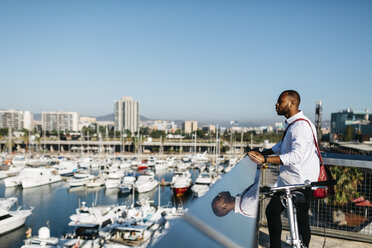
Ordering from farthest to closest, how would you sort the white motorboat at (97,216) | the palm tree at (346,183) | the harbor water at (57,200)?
the white motorboat at (97,216) → the harbor water at (57,200) → the palm tree at (346,183)

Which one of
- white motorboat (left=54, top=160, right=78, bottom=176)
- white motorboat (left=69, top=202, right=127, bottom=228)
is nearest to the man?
white motorboat (left=69, top=202, right=127, bottom=228)

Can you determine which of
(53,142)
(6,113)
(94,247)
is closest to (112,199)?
(94,247)

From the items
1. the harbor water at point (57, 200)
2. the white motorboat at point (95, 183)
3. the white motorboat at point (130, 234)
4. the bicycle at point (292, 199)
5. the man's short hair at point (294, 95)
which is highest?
the man's short hair at point (294, 95)

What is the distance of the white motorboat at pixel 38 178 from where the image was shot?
34.0 m

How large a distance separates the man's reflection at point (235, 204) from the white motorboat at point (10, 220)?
2289 cm

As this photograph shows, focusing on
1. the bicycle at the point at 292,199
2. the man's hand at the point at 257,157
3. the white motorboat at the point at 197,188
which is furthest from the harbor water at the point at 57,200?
the bicycle at the point at 292,199

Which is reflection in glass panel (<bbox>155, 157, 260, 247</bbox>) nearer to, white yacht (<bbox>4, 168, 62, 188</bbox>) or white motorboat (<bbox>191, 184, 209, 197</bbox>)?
white motorboat (<bbox>191, 184, 209, 197</bbox>)

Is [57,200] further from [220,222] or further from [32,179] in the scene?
[220,222]

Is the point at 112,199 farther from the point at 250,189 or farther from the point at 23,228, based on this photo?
the point at 250,189

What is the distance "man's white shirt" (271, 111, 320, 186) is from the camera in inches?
68.7

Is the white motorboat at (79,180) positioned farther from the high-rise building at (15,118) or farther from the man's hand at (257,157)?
the high-rise building at (15,118)

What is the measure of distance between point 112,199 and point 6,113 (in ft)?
478

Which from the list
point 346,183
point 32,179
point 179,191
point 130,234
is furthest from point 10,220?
point 346,183

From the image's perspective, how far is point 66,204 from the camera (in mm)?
27422
